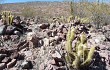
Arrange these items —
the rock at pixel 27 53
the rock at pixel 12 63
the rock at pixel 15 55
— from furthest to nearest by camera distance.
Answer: the rock at pixel 27 53, the rock at pixel 15 55, the rock at pixel 12 63

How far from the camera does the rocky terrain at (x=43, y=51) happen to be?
7235 mm

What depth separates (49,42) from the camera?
27.0 feet

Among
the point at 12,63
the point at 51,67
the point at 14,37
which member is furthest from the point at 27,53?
the point at 14,37

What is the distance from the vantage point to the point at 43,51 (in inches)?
311

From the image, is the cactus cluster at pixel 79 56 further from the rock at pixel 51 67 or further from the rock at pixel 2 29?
the rock at pixel 2 29

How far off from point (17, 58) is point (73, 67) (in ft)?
5.18

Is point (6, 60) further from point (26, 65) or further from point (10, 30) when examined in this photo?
point (10, 30)

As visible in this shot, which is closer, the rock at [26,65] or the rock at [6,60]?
the rock at [26,65]

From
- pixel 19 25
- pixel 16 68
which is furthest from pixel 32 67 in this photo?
pixel 19 25

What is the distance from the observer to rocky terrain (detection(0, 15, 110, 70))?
723 centimetres

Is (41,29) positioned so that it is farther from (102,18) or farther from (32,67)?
(102,18)

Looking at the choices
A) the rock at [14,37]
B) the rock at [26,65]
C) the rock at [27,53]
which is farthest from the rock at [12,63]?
the rock at [14,37]

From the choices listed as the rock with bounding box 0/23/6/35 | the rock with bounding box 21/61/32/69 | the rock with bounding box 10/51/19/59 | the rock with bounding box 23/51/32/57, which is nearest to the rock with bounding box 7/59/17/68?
the rock with bounding box 10/51/19/59

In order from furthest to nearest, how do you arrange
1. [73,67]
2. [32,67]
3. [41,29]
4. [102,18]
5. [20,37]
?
[102,18]
[41,29]
[20,37]
[32,67]
[73,67]
